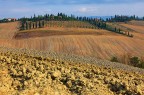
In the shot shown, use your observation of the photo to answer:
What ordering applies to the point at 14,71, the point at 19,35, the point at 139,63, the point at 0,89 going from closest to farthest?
the point at 0,89, the point at 14,71, the point at 139,63, the point at 19,35

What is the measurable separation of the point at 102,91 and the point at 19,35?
125782 mm

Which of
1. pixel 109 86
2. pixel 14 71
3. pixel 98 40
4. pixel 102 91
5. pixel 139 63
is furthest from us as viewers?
pixel 98 40

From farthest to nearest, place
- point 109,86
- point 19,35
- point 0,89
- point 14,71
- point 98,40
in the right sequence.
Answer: point 19,35
point 98,40
point 14,71
point 109,86
point 0,89

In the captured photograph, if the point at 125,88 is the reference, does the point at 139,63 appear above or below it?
below

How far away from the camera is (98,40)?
123062 mm

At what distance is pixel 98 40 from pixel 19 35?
33.9 m

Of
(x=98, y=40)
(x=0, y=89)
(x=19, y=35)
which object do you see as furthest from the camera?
(x=19, y=35)

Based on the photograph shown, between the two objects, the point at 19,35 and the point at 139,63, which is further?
the point at 19,35

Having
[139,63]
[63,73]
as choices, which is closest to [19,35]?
[139,63]

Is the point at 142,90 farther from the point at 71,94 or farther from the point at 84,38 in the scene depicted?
the point at 84,38

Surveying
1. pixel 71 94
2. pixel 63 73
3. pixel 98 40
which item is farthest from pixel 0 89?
pixel 98 40

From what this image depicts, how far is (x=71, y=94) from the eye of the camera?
15094mm

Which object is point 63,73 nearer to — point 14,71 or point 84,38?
point 14,71

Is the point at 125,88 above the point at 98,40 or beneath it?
above
